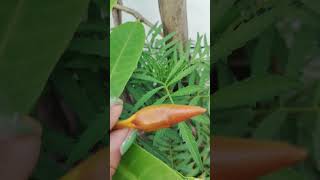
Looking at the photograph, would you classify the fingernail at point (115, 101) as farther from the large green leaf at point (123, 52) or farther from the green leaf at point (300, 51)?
the green leaf at point (300, 51)

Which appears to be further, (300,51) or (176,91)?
(176,91)

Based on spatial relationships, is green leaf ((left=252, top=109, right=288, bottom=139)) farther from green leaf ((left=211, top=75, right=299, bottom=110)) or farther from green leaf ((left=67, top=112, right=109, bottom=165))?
green leaf ((left=67, top=112, right=109, bottom=165))

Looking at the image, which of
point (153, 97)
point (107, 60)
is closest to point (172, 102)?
point (153, 97)

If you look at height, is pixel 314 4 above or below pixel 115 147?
above

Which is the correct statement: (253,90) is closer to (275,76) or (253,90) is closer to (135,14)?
(275,76)

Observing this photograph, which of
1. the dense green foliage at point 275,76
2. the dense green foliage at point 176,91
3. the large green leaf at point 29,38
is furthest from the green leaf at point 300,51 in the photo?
the large green leaf at point 29,38

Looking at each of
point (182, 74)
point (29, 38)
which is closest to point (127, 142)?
point (182, 74)

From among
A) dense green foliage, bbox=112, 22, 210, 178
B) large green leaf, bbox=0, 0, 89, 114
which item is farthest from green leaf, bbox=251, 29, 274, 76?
large green leaf, bbox=0, 0, 89, 114
